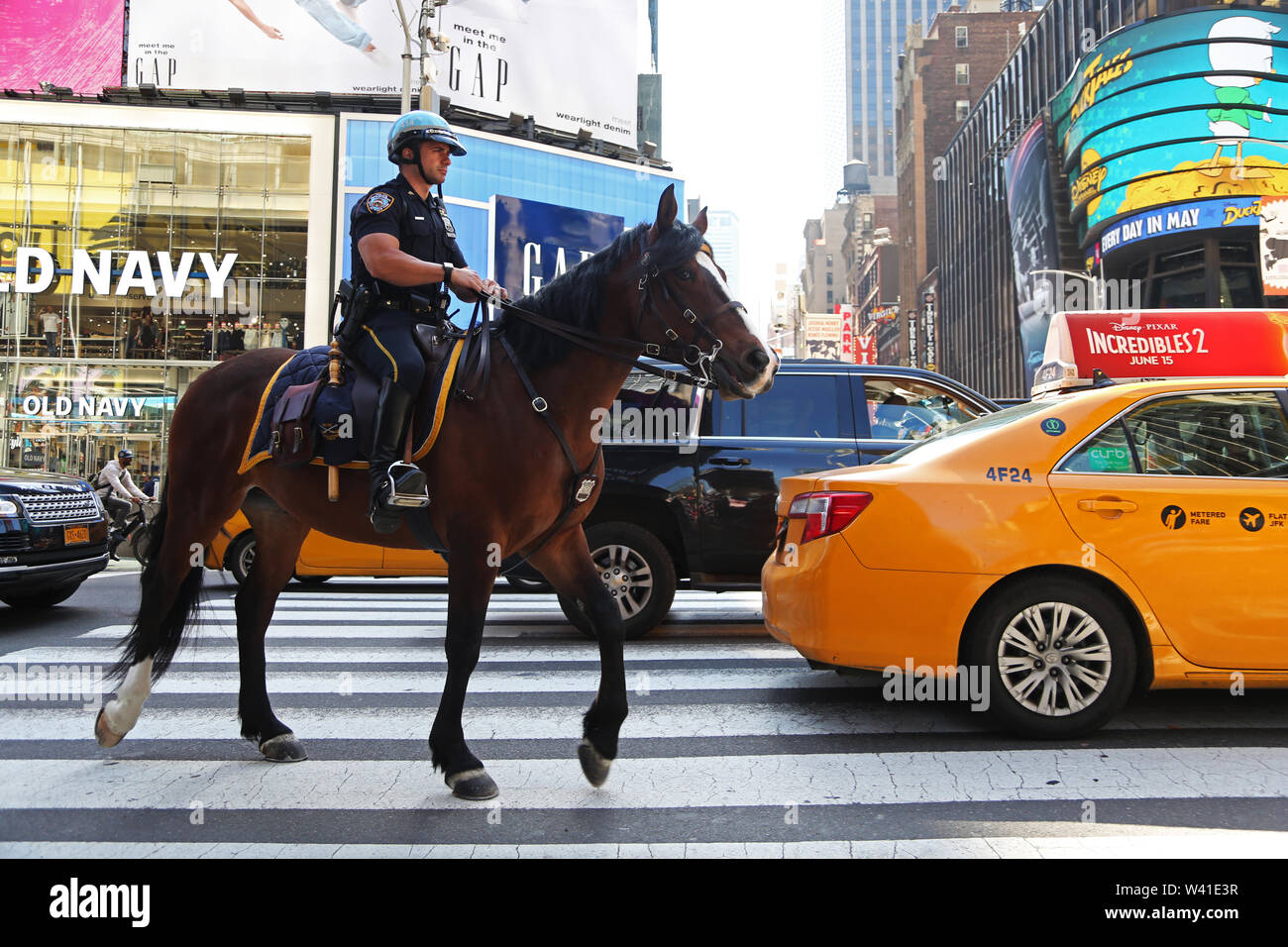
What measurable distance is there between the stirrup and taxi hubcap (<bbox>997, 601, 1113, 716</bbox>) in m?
2.84

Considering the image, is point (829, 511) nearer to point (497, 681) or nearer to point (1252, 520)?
point (1252, 520)

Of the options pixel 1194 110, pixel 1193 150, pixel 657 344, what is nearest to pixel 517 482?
pixel 657 344

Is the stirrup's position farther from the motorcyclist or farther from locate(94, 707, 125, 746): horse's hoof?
the motorcyclist

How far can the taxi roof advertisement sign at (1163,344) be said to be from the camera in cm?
1712

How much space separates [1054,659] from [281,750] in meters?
3.72

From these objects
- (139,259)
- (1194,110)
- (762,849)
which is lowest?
(762,849)

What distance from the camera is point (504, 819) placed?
3.71 metres

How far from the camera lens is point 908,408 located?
319 inches

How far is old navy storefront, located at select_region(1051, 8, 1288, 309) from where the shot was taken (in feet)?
124

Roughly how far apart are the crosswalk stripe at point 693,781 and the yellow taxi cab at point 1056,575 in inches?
15.9

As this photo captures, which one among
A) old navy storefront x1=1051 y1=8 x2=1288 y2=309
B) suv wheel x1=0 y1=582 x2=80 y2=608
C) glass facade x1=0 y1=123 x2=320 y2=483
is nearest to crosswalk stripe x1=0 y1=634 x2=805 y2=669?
suv wheel x1=0 y1=582 x2=80 y2=608
